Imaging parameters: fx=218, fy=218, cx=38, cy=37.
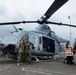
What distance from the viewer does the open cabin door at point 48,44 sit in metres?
19.4

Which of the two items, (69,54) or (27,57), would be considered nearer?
(27,57)

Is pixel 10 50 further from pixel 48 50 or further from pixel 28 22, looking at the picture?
pixel 48 50

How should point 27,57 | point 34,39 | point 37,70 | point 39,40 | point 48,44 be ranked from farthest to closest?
point 48,44
point 39,40
point 34,39
point 27,57
point 37,70

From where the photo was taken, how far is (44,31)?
68.2 feet

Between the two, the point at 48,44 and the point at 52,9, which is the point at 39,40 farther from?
the point at 52,9

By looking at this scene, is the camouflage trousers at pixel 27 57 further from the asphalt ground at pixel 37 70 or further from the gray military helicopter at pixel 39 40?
the asphalt ground at pixel 37 70

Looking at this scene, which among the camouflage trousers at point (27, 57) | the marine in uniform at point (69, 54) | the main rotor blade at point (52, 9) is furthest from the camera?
the marine in uniform at point (69, 54)

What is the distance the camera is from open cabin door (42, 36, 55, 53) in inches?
764

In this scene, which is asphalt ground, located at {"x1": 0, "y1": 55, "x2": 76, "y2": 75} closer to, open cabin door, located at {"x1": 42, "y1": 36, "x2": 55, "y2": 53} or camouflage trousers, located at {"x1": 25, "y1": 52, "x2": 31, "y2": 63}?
camouflage trousers, located at {"x1": 25, "y1": 52, "x2": 31, "y2": 63}

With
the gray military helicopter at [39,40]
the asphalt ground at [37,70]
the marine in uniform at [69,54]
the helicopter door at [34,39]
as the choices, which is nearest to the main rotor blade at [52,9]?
the gray military helicopter at [39,40]

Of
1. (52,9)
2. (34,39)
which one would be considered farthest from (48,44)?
(52,9)

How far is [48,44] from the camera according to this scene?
799 inches

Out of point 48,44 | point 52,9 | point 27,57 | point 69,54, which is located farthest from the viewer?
point 48,44

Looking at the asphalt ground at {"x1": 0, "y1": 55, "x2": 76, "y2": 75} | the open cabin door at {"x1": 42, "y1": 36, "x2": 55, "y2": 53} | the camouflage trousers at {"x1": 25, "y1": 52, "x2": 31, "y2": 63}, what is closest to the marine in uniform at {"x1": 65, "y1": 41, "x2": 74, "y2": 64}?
the asphalt ground at {"x1": 0, "y1": 55, "x2": 76, "y2": 75}
